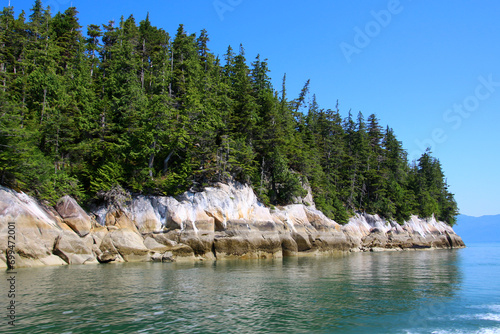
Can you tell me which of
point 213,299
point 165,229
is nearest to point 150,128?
point 165,229

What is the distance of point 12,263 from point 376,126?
75.7 metres

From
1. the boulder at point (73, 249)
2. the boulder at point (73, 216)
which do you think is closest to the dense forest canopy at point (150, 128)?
the boulder at point (73, 216)

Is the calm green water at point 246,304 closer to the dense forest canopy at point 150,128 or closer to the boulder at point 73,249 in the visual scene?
the boulder at point 73,249

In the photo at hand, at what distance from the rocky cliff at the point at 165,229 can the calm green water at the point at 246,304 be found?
4.88 m

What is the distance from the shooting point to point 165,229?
1286 inches

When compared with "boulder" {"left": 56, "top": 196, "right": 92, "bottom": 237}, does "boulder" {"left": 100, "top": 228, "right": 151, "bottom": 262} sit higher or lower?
lower

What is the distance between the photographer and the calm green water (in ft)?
32.4

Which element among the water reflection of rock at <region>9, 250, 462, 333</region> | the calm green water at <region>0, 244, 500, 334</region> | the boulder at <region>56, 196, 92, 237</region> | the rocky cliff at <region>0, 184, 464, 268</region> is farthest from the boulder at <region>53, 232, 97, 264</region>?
the calm green water at <region>0, 244, 500, 334</region>

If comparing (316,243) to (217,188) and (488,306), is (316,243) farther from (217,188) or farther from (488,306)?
(488,306)

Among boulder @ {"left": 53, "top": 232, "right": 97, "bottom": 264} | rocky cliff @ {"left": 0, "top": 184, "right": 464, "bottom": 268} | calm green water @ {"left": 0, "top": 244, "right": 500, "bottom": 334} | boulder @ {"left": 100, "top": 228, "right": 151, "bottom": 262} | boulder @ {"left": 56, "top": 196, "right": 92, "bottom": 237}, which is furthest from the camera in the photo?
boulder @ {"left": 100, "top": 228, "right": 151, "bottom": 262}

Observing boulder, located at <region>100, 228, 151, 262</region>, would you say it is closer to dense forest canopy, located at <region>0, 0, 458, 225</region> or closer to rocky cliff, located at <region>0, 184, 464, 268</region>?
rocky cliff, located at <region>0, 184, 464, 268</region>

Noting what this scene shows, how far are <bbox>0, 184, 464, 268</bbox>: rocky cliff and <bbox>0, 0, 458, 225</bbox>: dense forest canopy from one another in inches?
79.7

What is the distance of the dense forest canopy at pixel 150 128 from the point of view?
3322 cm

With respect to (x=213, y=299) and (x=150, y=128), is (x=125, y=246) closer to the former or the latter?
(x=150, y=128)
